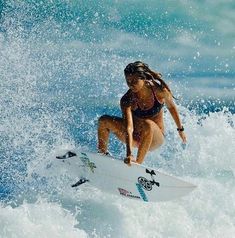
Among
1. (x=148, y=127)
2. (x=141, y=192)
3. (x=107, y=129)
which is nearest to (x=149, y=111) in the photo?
(x=148, y=127)

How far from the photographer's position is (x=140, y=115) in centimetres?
837

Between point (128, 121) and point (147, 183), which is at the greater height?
point (128, 121)

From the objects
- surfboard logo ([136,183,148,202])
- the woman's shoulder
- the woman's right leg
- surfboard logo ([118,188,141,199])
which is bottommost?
surfboard logo ([118,188,141,199])

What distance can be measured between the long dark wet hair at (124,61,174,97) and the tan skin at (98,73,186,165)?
59mm

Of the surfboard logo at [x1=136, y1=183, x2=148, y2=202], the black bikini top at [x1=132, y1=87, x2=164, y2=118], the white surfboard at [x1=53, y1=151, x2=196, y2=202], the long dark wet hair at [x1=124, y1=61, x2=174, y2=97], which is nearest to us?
the long dark wet hair at [x1=124, y1=61, x2=174, y2=97]

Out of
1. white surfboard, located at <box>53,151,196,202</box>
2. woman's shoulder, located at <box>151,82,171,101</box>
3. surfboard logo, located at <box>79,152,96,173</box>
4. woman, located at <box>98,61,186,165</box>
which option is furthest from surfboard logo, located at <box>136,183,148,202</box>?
woman's shoulder, located at <box>151,82,171,101</box>

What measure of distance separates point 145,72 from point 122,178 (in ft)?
5.86

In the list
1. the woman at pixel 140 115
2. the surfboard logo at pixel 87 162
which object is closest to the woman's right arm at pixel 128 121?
the woman at pixel 140 115

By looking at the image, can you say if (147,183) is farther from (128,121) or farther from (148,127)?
(128,121)

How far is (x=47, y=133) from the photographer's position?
1047 centimetres

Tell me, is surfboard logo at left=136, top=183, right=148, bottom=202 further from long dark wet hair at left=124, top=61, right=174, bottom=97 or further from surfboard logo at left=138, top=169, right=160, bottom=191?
long dark wet hair at left=124, top=61, right=174, bottom=97

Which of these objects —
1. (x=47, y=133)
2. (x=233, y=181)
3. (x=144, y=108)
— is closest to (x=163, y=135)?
(x=144, y=108)

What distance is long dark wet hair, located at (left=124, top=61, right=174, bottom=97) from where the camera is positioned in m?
7.69

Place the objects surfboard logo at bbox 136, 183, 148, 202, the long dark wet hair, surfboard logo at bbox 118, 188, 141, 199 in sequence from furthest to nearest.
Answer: surfboard logo at bbox 118, 188, 141, 199 → surfboard logo at bbox 136, 183, 148, 202 → the long dark wet hair
